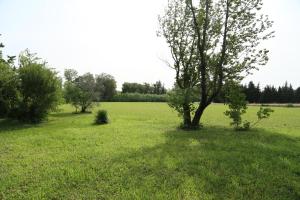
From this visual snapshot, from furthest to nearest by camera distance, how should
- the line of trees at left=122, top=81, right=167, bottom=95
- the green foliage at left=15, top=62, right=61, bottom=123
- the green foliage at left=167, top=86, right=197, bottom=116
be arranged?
the line of trees at left=122, top=81, right=167, bottom=95
the green foliage at left=15, top=62, right=61, bottom=123
the green foliage at left=167, top=86, right=197, bottom=116

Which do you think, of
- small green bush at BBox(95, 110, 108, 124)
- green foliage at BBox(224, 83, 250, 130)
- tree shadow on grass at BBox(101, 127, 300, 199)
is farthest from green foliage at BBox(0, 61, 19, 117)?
green foliage at BBox(224, 83, 250, 130)

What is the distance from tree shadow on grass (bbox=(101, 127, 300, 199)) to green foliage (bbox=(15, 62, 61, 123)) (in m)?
12.8

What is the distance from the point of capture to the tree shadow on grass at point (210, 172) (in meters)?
5.61

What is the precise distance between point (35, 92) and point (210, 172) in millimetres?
16128

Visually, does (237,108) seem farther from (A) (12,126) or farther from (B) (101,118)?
(A) (12,126)

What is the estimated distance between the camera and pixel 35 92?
1955 cm

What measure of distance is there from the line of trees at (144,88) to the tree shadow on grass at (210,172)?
335ft

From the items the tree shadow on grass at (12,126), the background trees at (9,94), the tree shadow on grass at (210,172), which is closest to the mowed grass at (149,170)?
the tree shadow on grass at (210,172)

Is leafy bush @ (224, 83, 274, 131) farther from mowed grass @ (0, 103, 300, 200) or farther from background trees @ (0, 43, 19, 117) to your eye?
background trees @ (0, 43, 19, 117)

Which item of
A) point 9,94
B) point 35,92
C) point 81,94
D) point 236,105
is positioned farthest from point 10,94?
point 236,105

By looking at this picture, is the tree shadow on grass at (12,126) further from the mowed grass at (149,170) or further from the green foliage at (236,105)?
the green foliage at (236,105)

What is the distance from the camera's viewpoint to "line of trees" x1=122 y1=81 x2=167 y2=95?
11231cm

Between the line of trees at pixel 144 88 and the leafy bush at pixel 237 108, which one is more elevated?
the line of trees at pixel 144 88

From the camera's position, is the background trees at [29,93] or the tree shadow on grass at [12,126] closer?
the tree shadow on grass at [12,126]
